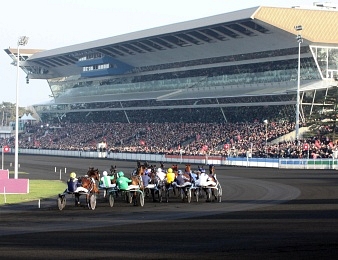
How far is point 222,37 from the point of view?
93125mm

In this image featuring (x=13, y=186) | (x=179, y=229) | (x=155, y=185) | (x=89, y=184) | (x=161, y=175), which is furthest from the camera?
(x=13, y=186)

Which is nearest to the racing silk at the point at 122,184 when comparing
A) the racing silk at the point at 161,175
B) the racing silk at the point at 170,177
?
the racing silk at the point at 170,177

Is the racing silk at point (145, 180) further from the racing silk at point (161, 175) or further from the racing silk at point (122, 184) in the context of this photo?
the racing silk at point (122, 184)

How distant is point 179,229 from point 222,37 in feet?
232

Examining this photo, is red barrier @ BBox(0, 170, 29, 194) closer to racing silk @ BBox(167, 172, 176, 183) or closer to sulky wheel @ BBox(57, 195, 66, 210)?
racing silk @ BBox(167, 172, 176, 183)

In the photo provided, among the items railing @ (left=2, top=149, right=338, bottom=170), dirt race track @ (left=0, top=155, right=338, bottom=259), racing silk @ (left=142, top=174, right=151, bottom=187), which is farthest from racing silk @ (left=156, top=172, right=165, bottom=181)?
railing @ (left=2, top=149, right=338, bottom=170)

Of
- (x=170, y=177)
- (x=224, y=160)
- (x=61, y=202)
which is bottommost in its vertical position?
(x=61, y=202)

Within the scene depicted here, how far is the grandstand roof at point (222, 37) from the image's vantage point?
277 feet

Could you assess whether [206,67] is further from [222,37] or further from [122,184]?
[122,184]

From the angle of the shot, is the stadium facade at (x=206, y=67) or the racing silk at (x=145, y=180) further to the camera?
the stadium facade at (x=206, y=67)

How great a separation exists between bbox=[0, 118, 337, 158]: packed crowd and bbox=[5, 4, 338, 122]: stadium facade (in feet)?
7.51

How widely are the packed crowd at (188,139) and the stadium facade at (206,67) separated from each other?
2290mm

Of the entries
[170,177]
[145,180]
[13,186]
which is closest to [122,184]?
[145,180]

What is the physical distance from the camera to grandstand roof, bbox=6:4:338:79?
3329 inches
